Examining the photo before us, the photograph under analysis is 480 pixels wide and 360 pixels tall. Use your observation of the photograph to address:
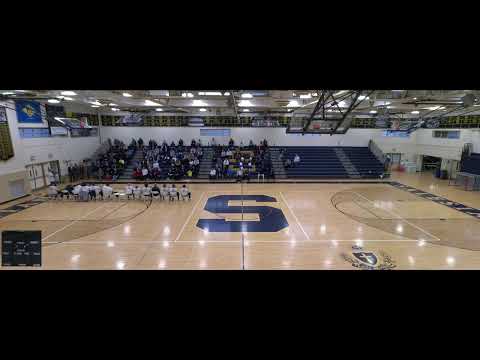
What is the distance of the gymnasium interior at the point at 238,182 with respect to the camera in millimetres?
7855

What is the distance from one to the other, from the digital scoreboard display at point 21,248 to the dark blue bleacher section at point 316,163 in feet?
63.6

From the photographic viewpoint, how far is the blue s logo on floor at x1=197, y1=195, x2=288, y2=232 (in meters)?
10.1

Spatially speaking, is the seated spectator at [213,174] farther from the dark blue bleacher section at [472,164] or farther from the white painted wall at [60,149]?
the dark blue bleacher section at [472,164]

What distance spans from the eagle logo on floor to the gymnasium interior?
0.17 ft

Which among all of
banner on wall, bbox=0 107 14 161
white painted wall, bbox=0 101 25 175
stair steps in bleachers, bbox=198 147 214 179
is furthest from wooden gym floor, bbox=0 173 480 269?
stair steps in bleachers, bbox=198 147 214 179

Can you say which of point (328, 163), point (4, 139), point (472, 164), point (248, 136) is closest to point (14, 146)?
point (4, 139)

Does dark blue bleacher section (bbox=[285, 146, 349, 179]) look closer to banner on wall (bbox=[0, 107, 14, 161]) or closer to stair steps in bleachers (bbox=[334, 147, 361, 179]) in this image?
stair steps in bleachers (bbox=[334, 147, 361, 179])
